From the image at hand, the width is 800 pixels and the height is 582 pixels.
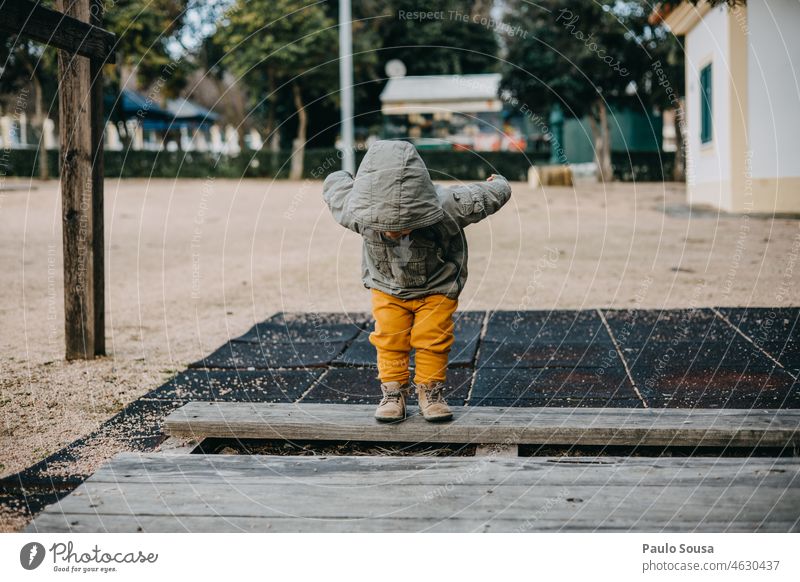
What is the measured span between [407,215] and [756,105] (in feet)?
43.6

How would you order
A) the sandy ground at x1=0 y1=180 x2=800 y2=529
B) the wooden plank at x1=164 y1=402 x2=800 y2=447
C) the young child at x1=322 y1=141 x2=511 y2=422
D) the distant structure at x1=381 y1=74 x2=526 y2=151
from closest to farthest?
1. the wooden plank at x1=164 y1=402 x2=800 y2=447
2. the young child at x1=322 y1=141 x2=511 y2=422
3. the sandy ground at x1=0 y1=180 x2=800 y2=529
4. the distant structure at x1=381 y1=74 x2=526 y2=151

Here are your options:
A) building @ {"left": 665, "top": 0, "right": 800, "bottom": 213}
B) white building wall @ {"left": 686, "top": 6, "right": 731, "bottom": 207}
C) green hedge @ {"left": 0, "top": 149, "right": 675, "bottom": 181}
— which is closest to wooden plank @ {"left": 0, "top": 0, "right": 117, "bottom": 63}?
building @ {"left": 665, "top": 0, "right": 800, "bottom": 213}

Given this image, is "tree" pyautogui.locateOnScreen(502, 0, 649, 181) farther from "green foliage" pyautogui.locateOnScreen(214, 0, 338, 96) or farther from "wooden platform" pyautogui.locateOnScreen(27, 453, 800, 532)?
"wooden platform" pyautogui.locateOnScreen(27, 453, 800, 532)

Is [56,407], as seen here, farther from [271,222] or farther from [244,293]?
[271,222]

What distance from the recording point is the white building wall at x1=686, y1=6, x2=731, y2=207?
15875 mm

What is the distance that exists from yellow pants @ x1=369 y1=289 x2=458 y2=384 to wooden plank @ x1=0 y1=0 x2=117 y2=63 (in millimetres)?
2442

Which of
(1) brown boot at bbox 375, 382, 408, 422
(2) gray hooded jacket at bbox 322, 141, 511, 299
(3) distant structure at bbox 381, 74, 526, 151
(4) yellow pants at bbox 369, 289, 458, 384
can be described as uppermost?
(3) distant structure at bbox 381, 74, 526, 151

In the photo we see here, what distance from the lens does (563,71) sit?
1195 inches

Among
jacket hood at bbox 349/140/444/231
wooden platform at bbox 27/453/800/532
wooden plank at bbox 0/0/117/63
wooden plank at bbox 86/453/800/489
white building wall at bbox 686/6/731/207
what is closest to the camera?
wooden platform at bbox 27/453/800/532

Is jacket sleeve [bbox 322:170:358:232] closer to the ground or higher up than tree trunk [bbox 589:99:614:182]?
closer to the ground

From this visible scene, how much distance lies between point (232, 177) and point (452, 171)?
8486 mm

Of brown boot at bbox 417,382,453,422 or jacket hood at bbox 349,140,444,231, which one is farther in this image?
brown boot at bbox 417,382,453,422
